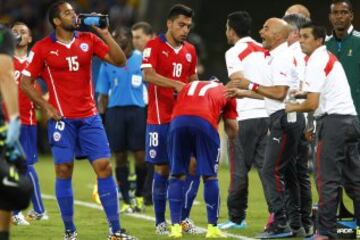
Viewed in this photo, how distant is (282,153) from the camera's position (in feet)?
38.4

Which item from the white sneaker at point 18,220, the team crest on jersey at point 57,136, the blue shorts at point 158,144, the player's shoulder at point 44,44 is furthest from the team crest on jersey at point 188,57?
the white sneaker at point 18,220

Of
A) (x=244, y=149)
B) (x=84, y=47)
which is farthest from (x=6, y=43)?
(x=244, y=149)

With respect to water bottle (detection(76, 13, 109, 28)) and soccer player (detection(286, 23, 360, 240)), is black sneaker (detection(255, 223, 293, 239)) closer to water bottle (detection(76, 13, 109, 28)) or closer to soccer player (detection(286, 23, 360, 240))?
soccer player (detection(286, 23, 360, 240))

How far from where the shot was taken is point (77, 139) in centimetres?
1130

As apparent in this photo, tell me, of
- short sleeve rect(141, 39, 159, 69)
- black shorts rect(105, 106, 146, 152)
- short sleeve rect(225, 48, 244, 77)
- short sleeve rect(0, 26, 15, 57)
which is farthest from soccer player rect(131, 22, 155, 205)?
short sleeve rect(0, 26, 15, 57)

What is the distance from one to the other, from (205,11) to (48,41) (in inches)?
Result: 588

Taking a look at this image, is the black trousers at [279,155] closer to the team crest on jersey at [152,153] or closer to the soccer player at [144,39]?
the team crest on jersey at [152,153]

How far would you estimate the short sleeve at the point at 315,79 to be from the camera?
10086 millimetres

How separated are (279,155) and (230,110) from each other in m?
0.78

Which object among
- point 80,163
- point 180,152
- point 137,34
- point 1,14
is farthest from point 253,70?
point 1,14

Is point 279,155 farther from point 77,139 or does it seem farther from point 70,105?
point 70,105

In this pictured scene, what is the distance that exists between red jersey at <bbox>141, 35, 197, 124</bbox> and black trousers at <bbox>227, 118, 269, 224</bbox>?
39.4 inches

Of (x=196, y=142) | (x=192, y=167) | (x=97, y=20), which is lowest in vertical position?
(x=192, y=167)

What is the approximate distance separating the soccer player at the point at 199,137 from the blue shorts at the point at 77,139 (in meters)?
0.78
